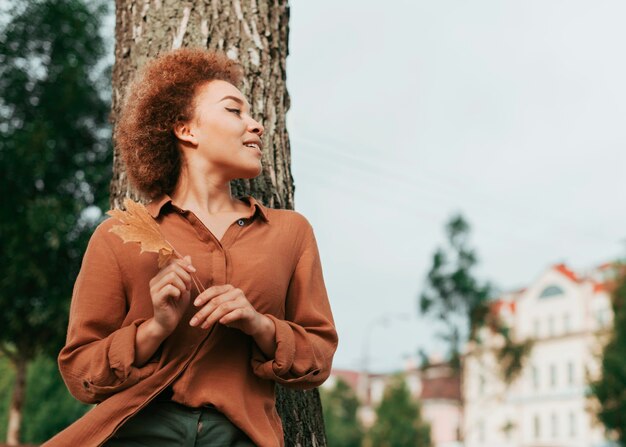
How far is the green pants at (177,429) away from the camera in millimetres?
2492

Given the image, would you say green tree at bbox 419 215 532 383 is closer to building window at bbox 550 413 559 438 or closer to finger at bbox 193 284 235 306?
building window at bbox 550 413 559 438

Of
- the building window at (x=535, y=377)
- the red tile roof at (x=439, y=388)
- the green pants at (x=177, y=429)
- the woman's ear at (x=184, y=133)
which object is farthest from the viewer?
the red tile roof at (x=439, y=388)

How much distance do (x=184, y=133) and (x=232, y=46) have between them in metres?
1.29

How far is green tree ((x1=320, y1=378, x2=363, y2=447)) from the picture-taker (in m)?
49.0

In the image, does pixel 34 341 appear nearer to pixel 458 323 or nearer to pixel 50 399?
pixel 50 399

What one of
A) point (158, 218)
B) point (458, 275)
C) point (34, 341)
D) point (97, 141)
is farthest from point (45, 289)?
point (458, 275)

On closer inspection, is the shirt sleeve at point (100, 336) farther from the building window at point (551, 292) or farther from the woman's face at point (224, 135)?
the building window at point (551, 292)

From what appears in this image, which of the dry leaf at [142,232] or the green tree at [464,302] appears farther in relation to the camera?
the green tree at [464,302]

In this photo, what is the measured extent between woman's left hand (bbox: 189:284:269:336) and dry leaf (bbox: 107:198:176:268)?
0.50 feet

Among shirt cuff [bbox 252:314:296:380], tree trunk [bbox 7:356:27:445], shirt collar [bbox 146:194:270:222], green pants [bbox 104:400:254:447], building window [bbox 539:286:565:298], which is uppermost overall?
building window [bbox 539:286:565:298]

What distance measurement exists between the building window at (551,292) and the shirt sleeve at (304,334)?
50.0 m

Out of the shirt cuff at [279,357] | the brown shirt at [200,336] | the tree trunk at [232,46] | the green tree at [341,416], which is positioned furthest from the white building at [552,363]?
the shirt cuff at [279,357]

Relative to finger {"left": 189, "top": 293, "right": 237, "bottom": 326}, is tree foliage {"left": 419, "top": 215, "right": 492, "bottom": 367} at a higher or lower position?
higher

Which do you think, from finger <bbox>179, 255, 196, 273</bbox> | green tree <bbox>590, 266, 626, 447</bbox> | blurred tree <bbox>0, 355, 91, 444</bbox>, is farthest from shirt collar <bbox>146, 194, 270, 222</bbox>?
green tree <bbox>590, 266, 626, 447</bbox>
